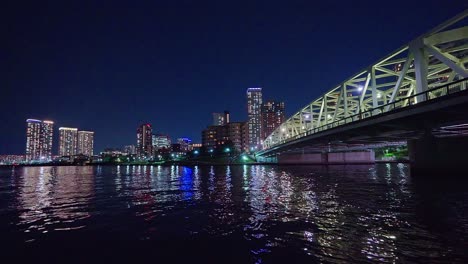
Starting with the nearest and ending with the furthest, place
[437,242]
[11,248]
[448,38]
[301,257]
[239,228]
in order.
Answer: [301,257]
[437,242]
[11,248]
[239,228]
[448,38]

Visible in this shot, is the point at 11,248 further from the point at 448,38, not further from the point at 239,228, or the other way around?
the point at 448,38

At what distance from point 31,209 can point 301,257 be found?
21767mm

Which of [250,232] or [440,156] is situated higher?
[440,156]

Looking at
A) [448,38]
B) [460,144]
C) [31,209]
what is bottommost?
[31,209]

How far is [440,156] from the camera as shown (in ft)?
115

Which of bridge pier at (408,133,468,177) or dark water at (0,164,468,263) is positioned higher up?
bridge pier at (408,133,468,177)

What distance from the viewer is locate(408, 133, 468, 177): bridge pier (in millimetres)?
34031

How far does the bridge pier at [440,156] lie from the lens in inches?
1340

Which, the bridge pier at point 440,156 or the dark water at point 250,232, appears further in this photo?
the bridge pier at point 440,156

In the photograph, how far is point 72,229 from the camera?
15.0 meters

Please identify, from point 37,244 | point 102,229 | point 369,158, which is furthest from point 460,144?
point 369,158

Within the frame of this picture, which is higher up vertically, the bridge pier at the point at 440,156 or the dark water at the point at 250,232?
Answer: the bridge pier at the point at 440,156

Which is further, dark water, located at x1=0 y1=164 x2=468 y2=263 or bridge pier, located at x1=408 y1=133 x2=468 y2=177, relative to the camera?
bridge pier, located at x1=408 y1=133 x2=468 y2=177

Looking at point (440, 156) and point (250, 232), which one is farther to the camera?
point (440, 156)
